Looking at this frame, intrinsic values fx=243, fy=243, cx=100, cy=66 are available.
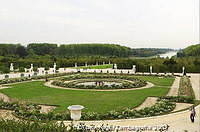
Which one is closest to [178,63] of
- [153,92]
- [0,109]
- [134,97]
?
[153,92]

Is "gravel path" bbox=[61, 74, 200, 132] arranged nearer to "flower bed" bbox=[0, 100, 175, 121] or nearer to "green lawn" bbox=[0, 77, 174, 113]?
"flower bed" bbox=[0, 100, 175, 121]

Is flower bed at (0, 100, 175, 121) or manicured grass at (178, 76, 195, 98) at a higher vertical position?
manicured grass at (178, 76, 195, 98)

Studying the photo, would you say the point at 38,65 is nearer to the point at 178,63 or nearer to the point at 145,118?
the point at 178,63

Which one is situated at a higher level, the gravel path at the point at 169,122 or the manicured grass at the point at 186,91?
the manicured grass at the point at 186,91

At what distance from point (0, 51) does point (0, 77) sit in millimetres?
37429

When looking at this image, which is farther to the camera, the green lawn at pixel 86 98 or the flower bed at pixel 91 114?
the green lawn at pixel 86 98

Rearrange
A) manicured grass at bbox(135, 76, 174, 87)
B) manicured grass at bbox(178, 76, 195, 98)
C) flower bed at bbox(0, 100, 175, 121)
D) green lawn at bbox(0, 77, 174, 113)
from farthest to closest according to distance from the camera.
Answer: manicured grass at bbox(135, 76, 174, 87)
manicured grass at bbox(178, 76, 195, 98)
green lawn at bbox(0, 77, 174, 113)
flower bed at bbox(0, 100, 175, 121)

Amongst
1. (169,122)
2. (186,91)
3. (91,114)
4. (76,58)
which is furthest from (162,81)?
(76,58)

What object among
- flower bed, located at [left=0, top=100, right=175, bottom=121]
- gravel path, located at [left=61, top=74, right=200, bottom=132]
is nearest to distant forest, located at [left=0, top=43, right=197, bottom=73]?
flower bed, located at [left=0, top=100, right=175, bottom=121]

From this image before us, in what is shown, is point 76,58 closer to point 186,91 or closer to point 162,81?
point 162,81

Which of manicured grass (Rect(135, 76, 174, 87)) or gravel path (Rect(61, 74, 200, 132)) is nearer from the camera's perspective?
gravel path (Rect(61, 74, 200, 132))

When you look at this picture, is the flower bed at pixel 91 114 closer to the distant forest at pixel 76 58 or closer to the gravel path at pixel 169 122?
the gravel path at pixel 169 122

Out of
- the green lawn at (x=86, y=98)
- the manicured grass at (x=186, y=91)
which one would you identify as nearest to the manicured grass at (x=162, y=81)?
the manicured grass at (x=186, y=91)

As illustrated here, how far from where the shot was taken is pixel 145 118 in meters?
11.2
